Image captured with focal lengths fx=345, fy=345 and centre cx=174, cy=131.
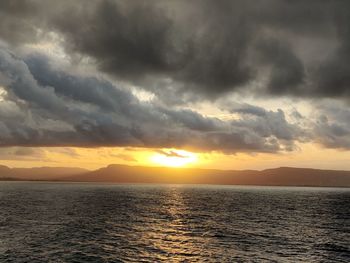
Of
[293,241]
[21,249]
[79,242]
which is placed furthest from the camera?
[293,241]

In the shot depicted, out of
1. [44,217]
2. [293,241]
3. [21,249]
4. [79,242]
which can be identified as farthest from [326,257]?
[44,217]

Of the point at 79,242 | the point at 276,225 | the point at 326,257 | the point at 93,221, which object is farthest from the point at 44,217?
the point at 326,257

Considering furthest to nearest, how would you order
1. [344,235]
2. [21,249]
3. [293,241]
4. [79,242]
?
Answer: [344,235], [293,241], [79,242], [21,249]

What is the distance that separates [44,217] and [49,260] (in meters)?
46.0

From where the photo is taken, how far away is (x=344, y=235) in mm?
70375

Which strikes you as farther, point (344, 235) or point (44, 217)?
point (44, 217)

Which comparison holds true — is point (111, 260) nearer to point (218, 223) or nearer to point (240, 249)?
point (240, 249)

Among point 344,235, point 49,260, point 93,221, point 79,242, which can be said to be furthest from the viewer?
point 93,221

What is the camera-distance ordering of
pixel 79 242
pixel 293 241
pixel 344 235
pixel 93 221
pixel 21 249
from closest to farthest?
pixel 21 249, pixel 79 242, pixel 293 241, pixel 344 235, pixel 93 221

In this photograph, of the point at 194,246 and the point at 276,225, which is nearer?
the point at 194,246

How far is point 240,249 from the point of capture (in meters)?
52.9

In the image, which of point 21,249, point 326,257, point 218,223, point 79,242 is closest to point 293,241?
point 326,257

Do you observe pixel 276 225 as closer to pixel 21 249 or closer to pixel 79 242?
pixel 79 242

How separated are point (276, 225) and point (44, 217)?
5699 cm
